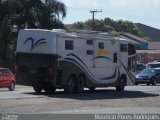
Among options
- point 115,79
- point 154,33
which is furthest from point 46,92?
point 154,33

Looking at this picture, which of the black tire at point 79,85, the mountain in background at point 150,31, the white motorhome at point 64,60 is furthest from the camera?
the mountain in background at point 150,31

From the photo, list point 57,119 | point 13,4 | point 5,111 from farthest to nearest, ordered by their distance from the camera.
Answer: point 13,4, point 5,111, point 57,119

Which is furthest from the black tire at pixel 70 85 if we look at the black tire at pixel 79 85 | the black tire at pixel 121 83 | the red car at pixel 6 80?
the red car at pixel 6 80

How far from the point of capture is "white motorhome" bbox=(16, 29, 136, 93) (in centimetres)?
2938

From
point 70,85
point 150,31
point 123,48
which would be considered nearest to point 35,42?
point 70,85

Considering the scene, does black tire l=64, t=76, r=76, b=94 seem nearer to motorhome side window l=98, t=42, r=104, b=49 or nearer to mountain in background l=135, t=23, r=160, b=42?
motorhome side window l=98, t=42, r=104, b=49

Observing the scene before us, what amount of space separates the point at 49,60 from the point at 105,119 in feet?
42.8

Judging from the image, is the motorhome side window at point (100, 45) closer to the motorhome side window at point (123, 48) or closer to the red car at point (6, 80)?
the motorhome side window at point (123, 48)

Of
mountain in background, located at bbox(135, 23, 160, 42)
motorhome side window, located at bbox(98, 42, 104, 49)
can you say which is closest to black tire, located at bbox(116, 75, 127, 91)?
motorhome side window, located at bbox(98, 42, 104, 49)

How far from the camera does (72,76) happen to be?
1211 inches

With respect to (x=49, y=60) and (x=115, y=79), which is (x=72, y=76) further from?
(x=115, y=79)

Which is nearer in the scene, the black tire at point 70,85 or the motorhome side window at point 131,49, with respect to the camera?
the black tire at point 70,85

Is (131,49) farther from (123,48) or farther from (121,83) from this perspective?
(121,83)

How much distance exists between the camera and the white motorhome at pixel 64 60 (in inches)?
1156
